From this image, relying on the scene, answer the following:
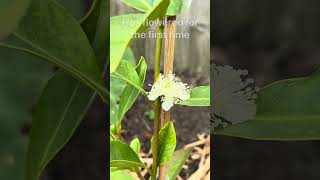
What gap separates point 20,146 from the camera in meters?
0.75

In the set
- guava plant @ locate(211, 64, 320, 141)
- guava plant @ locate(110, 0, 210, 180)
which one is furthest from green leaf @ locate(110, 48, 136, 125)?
guava plant @ locate(211, 64, 320, 141)

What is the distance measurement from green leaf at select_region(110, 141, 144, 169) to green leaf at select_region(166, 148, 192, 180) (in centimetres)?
4

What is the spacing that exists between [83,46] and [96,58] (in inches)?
0.9

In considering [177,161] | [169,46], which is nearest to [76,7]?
→ [169,46]

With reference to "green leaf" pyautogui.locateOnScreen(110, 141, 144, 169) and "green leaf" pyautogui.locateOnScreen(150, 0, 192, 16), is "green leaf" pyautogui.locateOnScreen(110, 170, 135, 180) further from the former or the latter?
"green leaf" pyautogui.locateOnScreen(150, 0, 192, 16)

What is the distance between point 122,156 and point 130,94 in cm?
8

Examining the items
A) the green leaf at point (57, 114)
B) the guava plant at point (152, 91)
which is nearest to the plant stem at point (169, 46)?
the guava plant at point (152, 91)

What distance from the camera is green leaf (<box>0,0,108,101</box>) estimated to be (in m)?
0.71

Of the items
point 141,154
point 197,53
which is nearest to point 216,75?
point 197,53

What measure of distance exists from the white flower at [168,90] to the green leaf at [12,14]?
0.18m

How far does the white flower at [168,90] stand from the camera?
708 millimetres

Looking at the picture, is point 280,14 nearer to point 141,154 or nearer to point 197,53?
point 197,53

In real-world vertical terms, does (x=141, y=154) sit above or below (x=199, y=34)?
below

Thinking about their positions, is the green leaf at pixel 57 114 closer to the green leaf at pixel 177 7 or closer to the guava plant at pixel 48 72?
the guava plant at pixel 48 72
